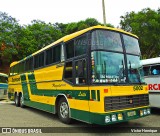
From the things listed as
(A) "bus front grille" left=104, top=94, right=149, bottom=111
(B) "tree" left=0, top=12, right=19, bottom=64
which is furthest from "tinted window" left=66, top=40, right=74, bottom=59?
(B) "tree" left=0, top=12, right=19, bottom=64

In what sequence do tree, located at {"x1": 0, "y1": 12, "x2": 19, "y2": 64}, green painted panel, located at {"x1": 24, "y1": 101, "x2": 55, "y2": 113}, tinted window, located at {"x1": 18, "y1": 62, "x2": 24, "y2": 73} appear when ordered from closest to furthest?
green painted panel, located at {"x1": 24, "y1": 101, "x2": 55, "y2": 113} < tinted window, located at {"x1": 18, "y1": 62, "x2": 24, "y2": 73} < tree, located at {"x1": 0, "y1": 12, "x2": 19, "y2": 64}

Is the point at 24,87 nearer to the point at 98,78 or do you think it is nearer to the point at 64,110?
the point at 64,110

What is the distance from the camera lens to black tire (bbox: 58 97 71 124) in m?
8.55

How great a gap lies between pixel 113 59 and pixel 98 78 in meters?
0.86

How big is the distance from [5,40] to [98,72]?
2336 centimetres

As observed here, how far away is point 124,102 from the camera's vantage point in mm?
7207

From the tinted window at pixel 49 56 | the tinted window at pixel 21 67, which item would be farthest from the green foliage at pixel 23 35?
the tinted window at pixel 49 56

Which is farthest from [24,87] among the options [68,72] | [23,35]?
[23,35]

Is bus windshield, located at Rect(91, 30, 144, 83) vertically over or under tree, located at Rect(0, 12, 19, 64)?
under

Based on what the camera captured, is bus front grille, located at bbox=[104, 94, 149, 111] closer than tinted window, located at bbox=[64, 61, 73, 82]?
Yes

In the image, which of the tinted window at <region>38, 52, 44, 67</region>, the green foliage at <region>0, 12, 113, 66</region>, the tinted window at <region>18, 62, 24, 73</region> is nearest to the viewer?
the tinted window at <region>38, 52, 44, 67</region>

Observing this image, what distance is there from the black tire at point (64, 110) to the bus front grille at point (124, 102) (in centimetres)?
210

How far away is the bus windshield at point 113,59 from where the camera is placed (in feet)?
23.1

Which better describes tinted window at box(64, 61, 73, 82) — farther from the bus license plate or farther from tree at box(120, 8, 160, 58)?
tree at box(120, 8, 160, 58)
